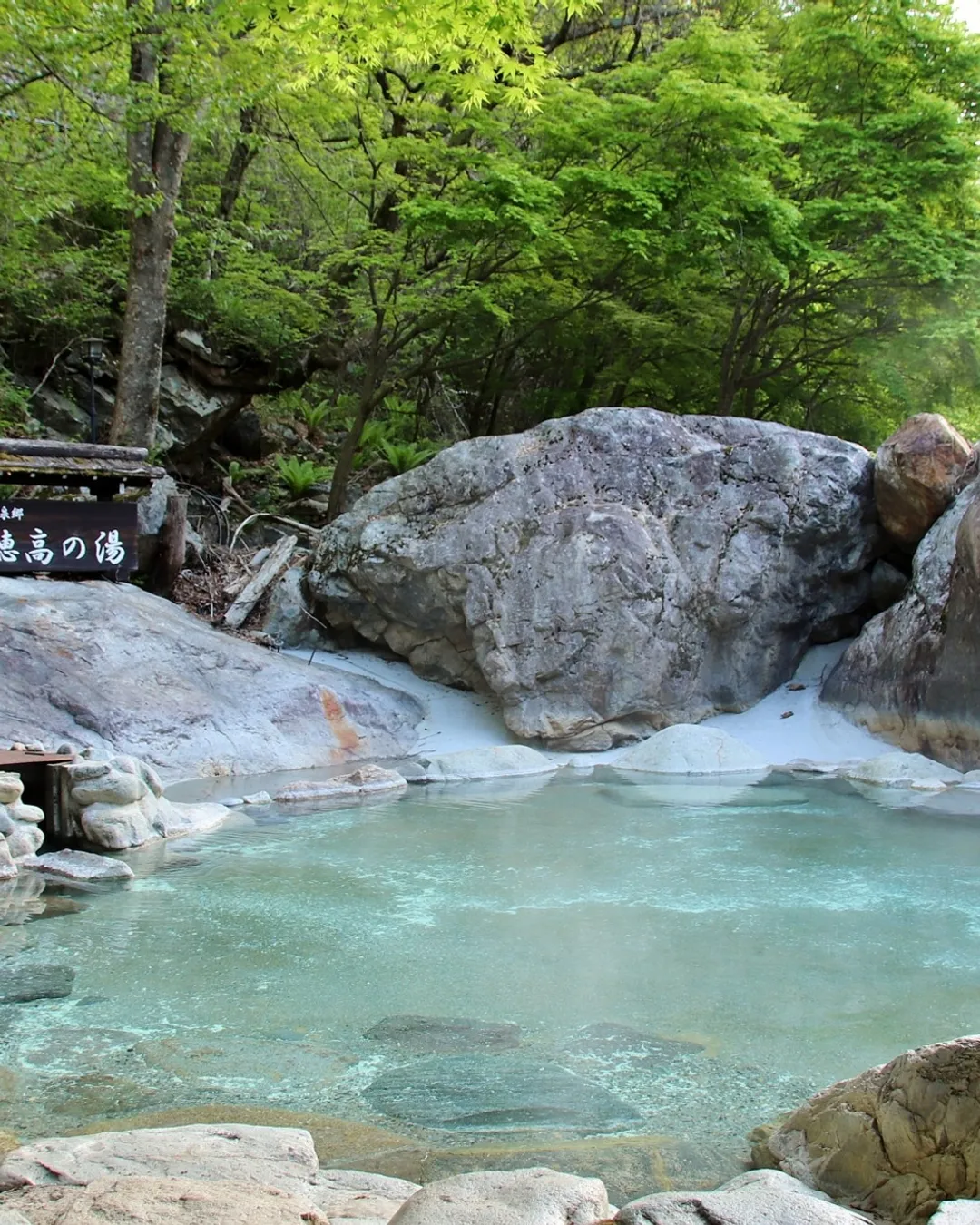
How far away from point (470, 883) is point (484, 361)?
41.9 feet

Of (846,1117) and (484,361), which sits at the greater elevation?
(484,361)

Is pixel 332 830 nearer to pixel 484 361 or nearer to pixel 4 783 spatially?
pixel 4 783

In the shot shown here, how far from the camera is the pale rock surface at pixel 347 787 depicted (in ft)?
29.0

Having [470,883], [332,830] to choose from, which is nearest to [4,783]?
[332,830]

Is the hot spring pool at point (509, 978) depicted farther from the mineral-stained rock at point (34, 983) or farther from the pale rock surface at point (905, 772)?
the pale rock surface at point (905, 772)

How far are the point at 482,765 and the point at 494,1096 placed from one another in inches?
251

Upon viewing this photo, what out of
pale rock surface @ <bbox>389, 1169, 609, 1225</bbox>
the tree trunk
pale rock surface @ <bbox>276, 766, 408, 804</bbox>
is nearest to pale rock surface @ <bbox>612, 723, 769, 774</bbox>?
pale rock surface @ <bbox>276, 766, 408, 804</bbox>

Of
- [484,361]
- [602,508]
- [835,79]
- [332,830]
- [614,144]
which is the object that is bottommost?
[332,830]

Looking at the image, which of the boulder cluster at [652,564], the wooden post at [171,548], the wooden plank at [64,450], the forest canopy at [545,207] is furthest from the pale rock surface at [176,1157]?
the wooden post at [171,548]

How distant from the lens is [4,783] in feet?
22.6

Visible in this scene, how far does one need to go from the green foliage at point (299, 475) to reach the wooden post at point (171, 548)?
3482mm

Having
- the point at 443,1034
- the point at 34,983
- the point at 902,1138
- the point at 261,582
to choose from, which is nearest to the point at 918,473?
the point at 261,582

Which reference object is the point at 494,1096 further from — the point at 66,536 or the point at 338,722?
the point at 66,536

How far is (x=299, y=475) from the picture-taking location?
16.3m
